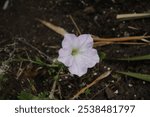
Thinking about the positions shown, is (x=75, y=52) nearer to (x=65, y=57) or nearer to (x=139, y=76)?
(x=65, y=57)

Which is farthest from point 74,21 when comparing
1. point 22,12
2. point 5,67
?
point 5,67

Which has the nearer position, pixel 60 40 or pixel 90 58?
pixel 90 58

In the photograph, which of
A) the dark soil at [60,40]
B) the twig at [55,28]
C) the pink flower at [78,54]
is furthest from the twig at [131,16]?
the pink flower at [78,54]

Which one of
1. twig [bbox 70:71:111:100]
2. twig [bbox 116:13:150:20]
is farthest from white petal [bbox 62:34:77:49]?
twig [bbox 116:13:150:20]

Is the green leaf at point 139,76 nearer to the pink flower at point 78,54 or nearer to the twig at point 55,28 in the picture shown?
the pink flower at point 78,54

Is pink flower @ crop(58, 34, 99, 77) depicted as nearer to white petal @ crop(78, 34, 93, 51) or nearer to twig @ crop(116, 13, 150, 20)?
white petal @ crop(78, 34, 93, 51)

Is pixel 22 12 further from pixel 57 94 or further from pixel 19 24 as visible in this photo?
pixel 57 94

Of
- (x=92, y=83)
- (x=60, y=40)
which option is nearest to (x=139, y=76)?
(x=92, y=83)
